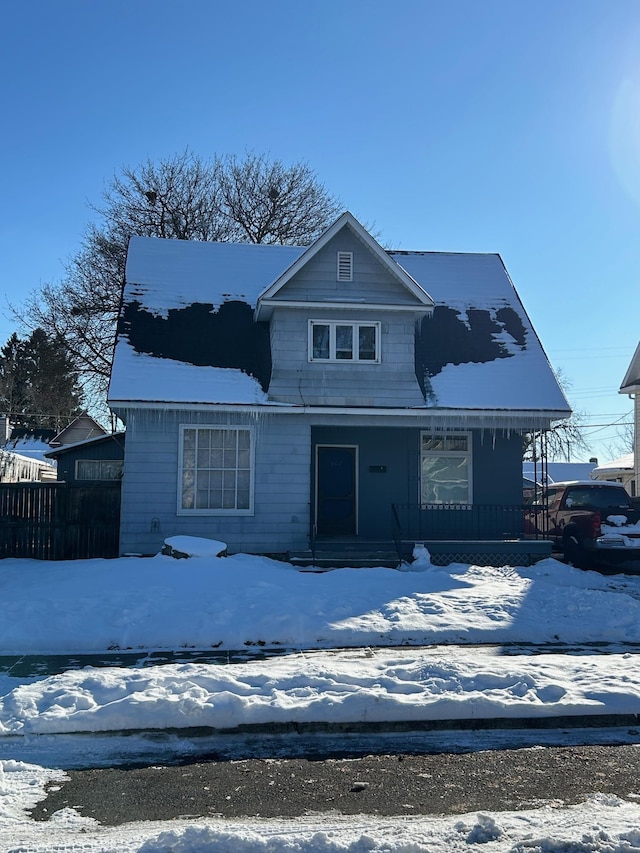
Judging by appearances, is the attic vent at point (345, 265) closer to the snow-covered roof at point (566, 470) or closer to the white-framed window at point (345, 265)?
the white-framed window at point (345, 265)

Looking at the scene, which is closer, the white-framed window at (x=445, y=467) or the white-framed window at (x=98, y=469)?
the white-framed window at (x=445, y=467)

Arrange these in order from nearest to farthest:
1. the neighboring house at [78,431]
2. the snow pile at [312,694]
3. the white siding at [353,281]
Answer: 1. the snow pile at [312,694]
2. the white siding at [353,281]
3. the neighboring house at [78,431]

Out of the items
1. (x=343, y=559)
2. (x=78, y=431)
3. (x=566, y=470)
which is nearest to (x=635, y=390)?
(x=343, y=559)

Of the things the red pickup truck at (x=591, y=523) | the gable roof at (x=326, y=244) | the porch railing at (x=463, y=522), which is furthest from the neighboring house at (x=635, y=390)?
the gable roof at (x=326, y=244)

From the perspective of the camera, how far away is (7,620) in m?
9.63

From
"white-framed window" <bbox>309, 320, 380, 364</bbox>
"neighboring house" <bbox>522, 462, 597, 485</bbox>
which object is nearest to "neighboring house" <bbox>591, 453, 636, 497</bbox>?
"neighboring house" <bbox>522, 462, 597, 485</bbox>

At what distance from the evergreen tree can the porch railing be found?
56.9 ft

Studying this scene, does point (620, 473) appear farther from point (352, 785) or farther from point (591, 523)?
point (352, 785)

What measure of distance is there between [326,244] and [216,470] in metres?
5.55

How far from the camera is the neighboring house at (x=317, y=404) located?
49.7ft

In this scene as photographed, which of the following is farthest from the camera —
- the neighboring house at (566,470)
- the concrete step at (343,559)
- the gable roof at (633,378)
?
the neighboring house at (566,470)

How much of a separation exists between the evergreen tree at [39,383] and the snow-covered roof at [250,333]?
1114cm

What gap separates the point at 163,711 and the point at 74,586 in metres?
5.45

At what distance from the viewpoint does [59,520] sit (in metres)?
15.0
